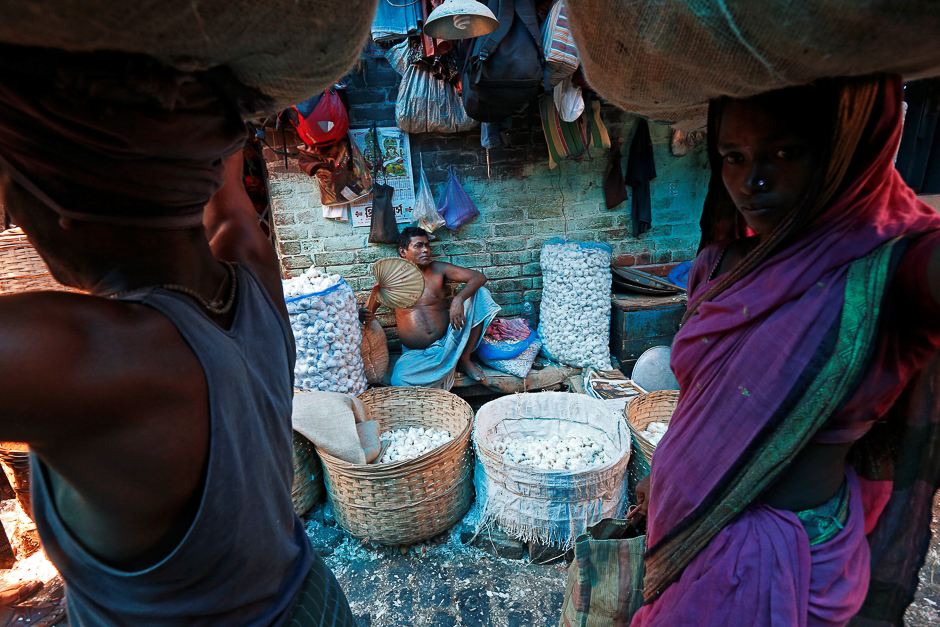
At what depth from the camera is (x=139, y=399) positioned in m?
0.58

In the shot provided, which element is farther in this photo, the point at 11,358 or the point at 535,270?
the point at 535,270

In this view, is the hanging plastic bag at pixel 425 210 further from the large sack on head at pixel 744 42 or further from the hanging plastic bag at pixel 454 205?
the large sack on head at pixel 744 42

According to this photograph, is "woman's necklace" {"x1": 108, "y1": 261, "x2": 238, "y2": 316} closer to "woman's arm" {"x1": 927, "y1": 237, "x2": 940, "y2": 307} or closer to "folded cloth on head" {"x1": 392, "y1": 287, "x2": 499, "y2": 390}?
"woman's arm" {"x1": 927, "y1": 237, "x2": 940, "y2": 307}

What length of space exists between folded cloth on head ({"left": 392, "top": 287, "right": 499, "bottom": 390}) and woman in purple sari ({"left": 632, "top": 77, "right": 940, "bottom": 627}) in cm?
259

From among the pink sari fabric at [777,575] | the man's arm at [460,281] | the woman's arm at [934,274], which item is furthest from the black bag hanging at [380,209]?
the woman's arm at [934,274]

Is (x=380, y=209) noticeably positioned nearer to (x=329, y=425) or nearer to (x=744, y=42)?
(x=329, y=425)

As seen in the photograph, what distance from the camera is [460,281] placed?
4.03 metres

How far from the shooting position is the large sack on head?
2.03 ft

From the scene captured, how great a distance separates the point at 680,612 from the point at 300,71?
140cm

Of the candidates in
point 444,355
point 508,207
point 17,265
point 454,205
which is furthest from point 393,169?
point 17,265

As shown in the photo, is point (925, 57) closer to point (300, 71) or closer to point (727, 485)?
point (727, 485)

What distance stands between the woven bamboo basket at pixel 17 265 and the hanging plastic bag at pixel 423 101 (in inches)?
103

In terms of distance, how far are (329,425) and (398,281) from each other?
1.30 m

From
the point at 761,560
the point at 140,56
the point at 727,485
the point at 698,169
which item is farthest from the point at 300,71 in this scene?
the point at 698,169
